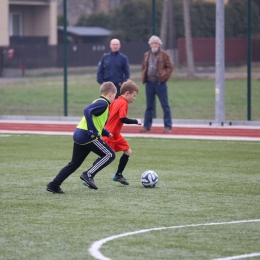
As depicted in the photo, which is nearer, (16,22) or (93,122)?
(93,122)

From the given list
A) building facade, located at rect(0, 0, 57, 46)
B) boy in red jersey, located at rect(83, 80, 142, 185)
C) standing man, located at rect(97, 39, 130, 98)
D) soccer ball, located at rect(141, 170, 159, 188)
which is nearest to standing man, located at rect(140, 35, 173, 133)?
standing man, located at rect(97, 39, 130, 98)

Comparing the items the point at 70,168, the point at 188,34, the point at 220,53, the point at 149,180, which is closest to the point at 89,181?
the point at 70,168

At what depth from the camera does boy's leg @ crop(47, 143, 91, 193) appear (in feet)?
28.0

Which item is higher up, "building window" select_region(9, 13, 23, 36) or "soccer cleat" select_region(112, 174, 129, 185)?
"building window" select_region(9, 13, 23, 36)

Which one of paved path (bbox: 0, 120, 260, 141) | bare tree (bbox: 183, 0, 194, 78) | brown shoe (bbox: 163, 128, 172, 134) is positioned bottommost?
paved path (bbox: 0, 120, 260, 141)

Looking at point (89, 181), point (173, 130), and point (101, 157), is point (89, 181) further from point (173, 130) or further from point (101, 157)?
point (173, 130)

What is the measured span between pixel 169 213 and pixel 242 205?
957 millimetres

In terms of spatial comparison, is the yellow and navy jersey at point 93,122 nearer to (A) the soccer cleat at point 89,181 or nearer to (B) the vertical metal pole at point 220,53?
(A) the soccer cleat at point 89,181

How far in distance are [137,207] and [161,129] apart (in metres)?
8.72

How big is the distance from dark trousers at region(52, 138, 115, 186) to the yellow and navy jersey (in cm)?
10

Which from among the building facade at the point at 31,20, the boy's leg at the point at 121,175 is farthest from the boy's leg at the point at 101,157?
the building facade at the point at 31,20

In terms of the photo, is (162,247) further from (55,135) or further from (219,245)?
(55,135)

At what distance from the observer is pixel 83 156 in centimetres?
859

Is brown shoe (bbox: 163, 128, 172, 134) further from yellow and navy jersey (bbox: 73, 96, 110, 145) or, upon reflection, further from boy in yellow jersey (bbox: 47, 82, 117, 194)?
yellow and navy jersey (bbox: 73, 96, 110, 145)
